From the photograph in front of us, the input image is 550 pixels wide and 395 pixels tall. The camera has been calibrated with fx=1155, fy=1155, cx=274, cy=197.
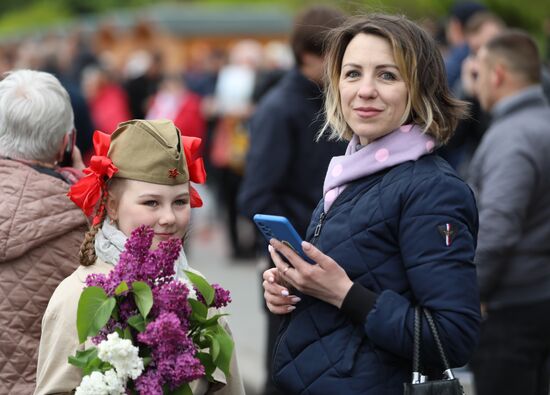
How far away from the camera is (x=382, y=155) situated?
11.5ft

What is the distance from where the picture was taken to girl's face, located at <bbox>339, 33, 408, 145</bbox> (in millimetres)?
3498

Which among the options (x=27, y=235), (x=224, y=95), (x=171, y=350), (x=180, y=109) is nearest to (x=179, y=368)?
(x=171, y=350)

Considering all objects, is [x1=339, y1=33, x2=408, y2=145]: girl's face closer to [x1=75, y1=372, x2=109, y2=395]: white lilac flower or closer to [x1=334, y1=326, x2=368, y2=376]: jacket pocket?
[x1=334, y1=326, x2=368, y2=376]: jacket pocket

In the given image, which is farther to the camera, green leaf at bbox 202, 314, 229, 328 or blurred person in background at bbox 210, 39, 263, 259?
blurred person in background at bbox 210, 39, 263, 259

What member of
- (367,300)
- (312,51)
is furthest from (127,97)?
(367,300)

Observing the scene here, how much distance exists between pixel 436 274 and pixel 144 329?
34.2 inches

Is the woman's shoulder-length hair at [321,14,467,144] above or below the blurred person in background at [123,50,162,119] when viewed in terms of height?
below

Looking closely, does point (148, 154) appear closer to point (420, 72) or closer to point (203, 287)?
point (203, 287)

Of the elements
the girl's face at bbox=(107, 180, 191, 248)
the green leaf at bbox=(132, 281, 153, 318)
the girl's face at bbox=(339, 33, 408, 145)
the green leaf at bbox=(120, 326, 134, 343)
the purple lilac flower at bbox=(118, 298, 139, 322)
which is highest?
the girl's face at bbox=(339, 33, 408, 145)

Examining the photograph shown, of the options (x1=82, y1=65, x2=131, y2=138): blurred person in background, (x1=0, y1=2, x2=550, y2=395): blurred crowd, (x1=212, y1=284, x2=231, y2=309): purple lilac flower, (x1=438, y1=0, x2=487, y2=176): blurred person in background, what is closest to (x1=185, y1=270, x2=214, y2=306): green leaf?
(x1=212, y1=284, x2=231, y2=309): purple lilac flower

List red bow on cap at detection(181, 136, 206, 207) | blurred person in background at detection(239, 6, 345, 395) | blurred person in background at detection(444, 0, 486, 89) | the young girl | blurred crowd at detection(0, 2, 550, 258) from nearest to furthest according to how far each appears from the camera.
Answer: the young girl, red bow on cap at detection(181, 136, 206, 207), blurred person in background at detection(239, 6, 345, 395), blurred crowd at detection(0, 2, 550, 258), blurred person in background at detection(444, 0, 486, 89)

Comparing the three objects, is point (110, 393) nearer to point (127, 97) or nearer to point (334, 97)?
point (334, 97)

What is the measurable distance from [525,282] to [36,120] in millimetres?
2718

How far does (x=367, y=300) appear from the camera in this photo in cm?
339
